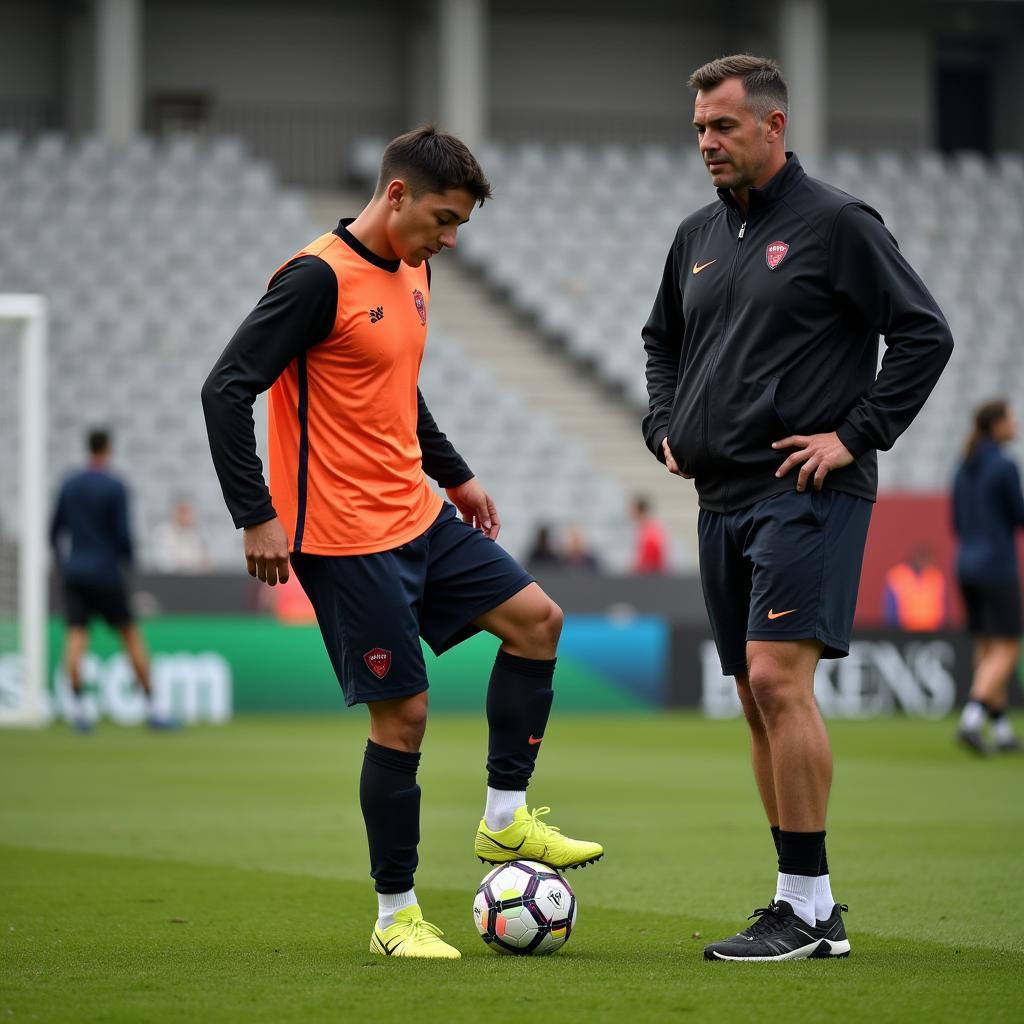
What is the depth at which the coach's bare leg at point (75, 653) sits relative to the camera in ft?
47.6

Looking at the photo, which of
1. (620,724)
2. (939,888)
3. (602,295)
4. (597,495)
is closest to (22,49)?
(602,295)

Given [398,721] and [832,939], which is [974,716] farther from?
[398,721]

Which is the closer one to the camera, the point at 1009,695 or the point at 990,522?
the point at 990,522

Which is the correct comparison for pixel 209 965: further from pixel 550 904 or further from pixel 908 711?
pixel 908 711

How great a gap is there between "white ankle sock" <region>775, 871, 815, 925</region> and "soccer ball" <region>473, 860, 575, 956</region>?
588 millimetres

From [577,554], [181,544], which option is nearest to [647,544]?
Result: [577,554]

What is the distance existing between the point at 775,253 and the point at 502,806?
5.53ft

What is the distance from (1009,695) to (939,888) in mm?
11335

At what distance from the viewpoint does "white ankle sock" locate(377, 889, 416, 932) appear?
5156mm

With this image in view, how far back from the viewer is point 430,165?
16.8 feet

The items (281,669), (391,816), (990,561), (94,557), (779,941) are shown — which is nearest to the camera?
(779,941)

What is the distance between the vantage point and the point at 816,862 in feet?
16.8

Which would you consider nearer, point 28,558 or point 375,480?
point 375,480

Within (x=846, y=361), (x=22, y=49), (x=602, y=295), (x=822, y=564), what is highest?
(x=22, y=49)
